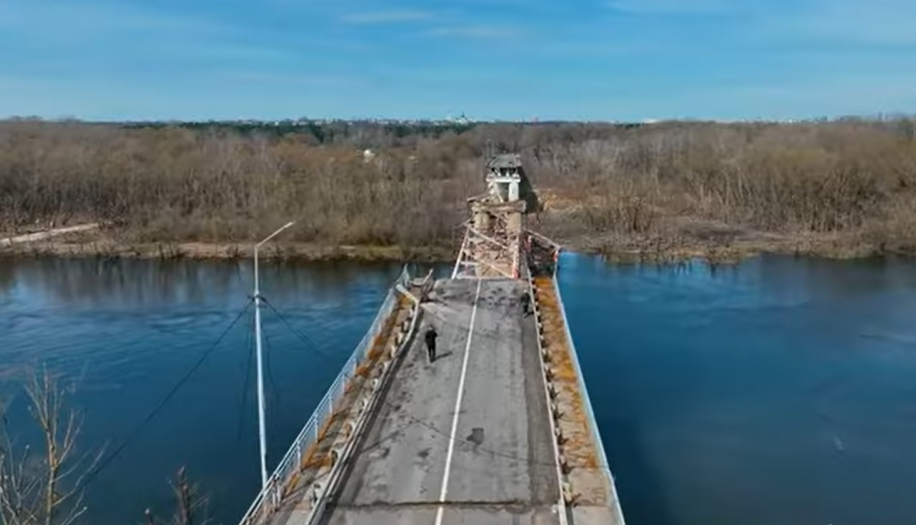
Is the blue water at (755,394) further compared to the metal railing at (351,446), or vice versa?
the blue water at (755,394)

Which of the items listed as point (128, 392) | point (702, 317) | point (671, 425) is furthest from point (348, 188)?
point (671, 425)

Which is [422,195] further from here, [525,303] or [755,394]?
[755,394]

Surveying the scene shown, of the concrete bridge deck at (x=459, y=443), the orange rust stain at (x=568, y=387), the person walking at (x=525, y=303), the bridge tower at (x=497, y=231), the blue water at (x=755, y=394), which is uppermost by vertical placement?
the bridge tower at (x=497, y=231)

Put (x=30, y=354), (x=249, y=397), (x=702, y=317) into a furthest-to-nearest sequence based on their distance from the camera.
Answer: (x=702, y=317), (x=30, y=354), (x=249, y=397)

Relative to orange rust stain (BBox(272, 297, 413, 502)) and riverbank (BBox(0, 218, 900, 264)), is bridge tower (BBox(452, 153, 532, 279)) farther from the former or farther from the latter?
riverbank (BBox(0, 218, 900, 264))

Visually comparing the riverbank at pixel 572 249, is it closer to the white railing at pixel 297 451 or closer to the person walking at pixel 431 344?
the person walking at pixel 431 344

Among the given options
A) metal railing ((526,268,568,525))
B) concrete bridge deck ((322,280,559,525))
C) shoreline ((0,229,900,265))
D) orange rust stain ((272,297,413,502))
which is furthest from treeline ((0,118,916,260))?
concrete bridge deck ((322,280,559,525))

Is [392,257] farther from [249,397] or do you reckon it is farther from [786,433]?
[786,433]

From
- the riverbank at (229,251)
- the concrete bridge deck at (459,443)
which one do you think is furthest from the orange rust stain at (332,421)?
the riverbank at (229,251)
